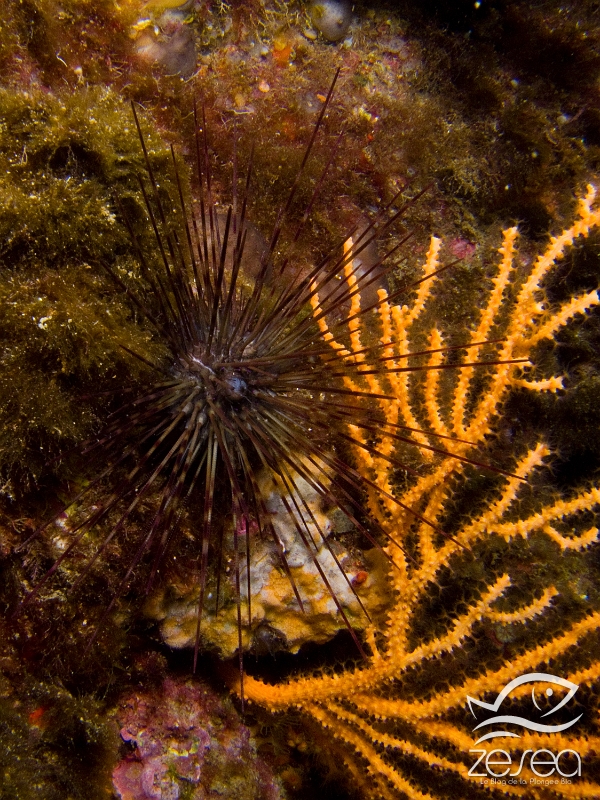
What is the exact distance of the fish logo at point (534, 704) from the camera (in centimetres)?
291

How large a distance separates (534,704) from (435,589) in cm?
84

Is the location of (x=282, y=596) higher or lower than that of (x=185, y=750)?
higher

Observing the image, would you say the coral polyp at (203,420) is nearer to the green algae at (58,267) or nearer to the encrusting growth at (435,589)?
the green algae at (58,267)

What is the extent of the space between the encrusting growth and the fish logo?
43 mm

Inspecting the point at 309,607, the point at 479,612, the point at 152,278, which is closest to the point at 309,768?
the point at 309,607

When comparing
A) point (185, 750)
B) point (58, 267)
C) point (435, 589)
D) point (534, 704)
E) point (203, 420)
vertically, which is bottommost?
point (185, 750)

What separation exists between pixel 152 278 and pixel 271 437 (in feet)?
3.30

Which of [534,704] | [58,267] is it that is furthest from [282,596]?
[58,267]

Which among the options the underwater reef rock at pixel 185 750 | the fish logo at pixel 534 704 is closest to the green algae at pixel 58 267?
the underwater reef rock at pixel 185 750

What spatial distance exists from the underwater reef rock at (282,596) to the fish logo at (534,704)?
841mm

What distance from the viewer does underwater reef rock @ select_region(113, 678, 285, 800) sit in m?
2.96

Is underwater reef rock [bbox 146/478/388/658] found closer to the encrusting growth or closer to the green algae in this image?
the encrusting growth

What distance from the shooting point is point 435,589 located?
3.26 m

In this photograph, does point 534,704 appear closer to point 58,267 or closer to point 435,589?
point 435,589
